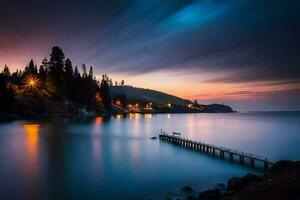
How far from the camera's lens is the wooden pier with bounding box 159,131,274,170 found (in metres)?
35.4

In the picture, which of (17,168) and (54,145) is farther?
(54,145)

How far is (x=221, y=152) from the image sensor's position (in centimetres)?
4262

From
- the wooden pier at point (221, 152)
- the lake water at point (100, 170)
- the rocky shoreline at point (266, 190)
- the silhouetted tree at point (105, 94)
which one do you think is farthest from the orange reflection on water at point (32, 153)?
the silhouetted tree at point (105, 94)

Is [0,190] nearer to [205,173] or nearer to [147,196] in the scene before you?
[147,196]

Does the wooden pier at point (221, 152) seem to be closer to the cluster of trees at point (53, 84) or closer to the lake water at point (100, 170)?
the lake water at point (100, 170)

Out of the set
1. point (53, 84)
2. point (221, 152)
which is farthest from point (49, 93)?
point (221, 152)

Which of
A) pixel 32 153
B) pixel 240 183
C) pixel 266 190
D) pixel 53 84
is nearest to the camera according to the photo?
pixel 266 190

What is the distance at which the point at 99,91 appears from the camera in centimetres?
16550

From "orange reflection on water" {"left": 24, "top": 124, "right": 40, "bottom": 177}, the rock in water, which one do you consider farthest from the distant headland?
the rock in water

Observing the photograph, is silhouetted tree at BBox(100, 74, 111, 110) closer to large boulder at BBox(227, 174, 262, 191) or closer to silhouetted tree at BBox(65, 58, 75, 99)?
silhouetted tree at BBox(65, 58, 75, 99)

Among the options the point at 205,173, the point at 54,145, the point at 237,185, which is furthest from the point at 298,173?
the point at 54,145

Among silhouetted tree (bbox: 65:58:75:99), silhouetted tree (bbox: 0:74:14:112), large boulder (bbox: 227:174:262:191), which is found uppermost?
silhouetted tree (bbox: 65:58:75:99)

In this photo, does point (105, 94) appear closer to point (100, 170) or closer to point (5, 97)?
point (5, 97)

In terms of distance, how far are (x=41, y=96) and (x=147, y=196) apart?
9588cm
